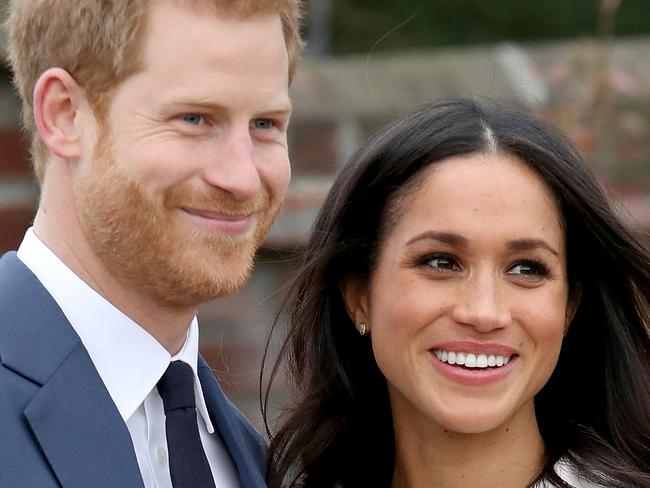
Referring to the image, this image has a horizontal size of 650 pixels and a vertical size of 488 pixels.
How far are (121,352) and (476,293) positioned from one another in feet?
2.59

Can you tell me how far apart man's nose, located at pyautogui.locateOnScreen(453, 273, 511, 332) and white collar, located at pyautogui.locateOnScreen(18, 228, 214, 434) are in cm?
69

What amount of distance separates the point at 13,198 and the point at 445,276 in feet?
6.88

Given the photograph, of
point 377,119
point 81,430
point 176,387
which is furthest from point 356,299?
point 377,119

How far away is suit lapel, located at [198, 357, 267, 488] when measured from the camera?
3.49 metres

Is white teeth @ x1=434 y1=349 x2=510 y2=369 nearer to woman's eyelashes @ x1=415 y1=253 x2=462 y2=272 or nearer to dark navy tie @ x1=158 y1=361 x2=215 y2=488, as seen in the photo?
woman's eyelashes @ x1=415 y1=253 x2=462 y2=272

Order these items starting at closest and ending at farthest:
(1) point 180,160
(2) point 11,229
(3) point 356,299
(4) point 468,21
→ 1. (1) point 180,160
2. (3) point 356,299
3. (2) point 11,229
4. (4) point 468,21

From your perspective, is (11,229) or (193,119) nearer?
(193,119)

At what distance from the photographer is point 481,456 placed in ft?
11.8

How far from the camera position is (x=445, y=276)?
11.3 feet

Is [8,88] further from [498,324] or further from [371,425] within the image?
[498,324]

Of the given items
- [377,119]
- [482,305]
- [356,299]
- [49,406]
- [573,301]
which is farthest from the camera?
[377,119]

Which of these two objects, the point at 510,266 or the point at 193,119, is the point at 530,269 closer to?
the point at 510,266

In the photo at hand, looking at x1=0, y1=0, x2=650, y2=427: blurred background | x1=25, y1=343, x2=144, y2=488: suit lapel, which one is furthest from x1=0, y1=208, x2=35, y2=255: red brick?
x1=25, y1=343, x2=144, y2=488: suit lapel

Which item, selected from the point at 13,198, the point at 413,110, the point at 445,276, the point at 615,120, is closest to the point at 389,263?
the point at 445,276
